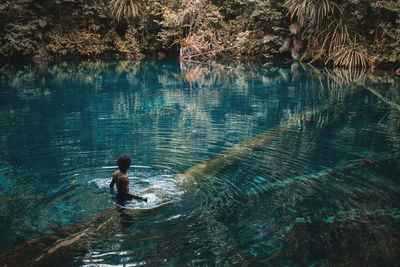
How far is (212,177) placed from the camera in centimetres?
402

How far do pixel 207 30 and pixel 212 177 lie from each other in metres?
17.5

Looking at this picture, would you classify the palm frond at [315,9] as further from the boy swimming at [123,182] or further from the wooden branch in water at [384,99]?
the boy swimming at [123,182]

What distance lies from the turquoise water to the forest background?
25.5ft

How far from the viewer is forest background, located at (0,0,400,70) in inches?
588

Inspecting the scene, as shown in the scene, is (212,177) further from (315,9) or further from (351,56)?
(315,9)

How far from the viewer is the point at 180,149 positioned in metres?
4.96

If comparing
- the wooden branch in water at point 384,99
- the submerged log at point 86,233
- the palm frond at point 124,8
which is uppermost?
the palm frond at point 124,8

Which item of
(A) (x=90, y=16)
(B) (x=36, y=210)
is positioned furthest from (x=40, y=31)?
(B) (x=36, y=210)

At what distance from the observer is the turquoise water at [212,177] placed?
2.70 meters

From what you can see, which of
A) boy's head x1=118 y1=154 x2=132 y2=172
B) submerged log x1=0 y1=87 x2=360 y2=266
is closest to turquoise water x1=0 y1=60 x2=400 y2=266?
submerged log x1=0 y1=87 x2=360 y2=266

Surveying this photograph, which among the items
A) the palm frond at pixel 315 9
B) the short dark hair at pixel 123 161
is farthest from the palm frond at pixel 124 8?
the short dark hair at pixel 123 161

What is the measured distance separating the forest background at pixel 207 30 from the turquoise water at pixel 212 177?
25.5 ft

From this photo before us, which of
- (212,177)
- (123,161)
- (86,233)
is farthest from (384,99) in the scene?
(86,233)

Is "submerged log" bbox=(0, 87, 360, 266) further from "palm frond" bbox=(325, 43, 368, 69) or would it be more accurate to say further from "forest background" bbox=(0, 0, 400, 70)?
"forest background" bbox=(0, 0, 400, 70)
